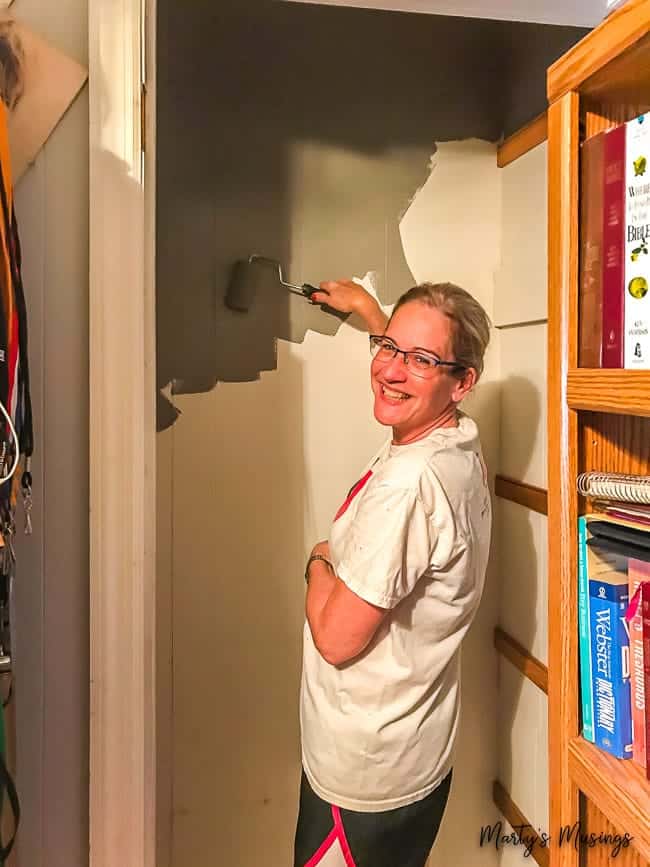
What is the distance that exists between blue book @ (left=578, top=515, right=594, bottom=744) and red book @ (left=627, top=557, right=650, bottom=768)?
60mm

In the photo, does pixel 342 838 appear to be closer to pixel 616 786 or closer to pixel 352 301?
pixel 616 786

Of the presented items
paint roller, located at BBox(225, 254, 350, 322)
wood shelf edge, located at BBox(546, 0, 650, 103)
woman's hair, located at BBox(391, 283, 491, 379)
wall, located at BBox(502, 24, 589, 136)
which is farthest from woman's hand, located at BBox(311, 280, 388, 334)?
wood shelf edge, located at BBox(546, 0, 650, 103)

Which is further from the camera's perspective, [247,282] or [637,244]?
[247,282]

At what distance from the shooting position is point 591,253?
898 millimetres

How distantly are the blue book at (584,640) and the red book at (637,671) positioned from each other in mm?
60

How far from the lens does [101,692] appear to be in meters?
1.15

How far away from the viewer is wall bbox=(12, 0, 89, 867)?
112cm

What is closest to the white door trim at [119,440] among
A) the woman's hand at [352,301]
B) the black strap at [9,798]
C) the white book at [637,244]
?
the black strap at [9,798]

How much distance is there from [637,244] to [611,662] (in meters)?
0.46

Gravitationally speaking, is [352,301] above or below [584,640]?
above

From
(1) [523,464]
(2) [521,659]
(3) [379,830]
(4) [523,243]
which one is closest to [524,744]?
(2) [521,659]

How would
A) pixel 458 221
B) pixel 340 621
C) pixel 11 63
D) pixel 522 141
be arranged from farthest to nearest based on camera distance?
1. pixel 458 221
2. pixel 522 141
3. pixel 340 621
4. pixel 11 63

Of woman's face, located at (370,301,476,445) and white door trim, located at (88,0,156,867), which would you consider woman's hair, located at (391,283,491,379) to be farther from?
white door trim, located at (88,0,156,867)

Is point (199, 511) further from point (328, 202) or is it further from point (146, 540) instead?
point (328, 202)
